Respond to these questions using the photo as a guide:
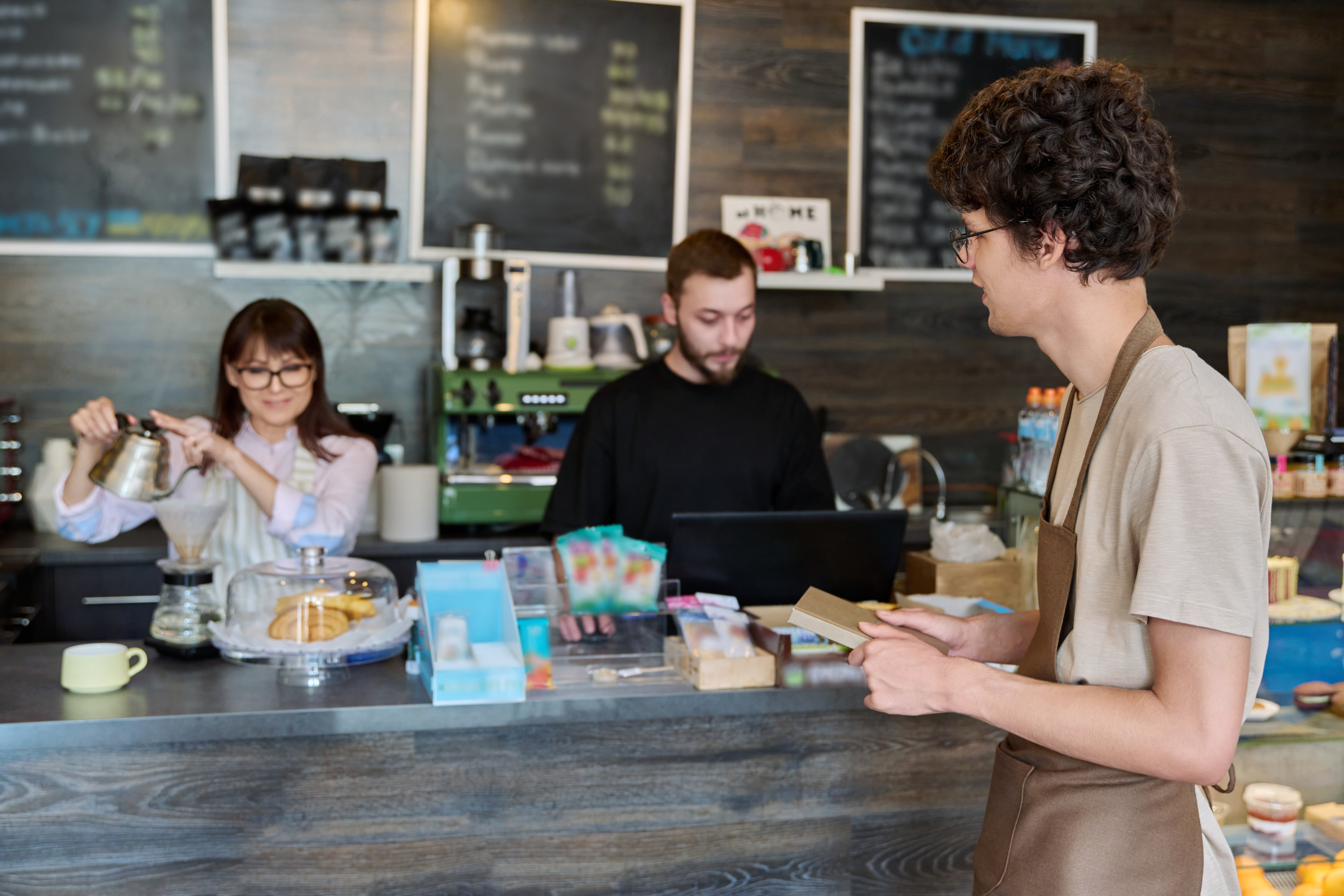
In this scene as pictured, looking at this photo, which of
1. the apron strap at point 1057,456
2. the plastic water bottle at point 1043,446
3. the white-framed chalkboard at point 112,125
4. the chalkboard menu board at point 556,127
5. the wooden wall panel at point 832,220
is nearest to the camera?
the apron strap at point 1057,456

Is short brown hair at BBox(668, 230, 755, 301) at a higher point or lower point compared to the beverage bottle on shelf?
higher

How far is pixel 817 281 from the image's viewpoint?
3.86 metres

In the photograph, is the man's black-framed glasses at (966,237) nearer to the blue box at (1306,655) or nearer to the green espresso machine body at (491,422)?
the blue box at (1306,655)

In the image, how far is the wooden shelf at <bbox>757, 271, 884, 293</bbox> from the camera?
3.85 m

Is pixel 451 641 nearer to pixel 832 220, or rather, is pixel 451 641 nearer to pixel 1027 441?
pixel 1027 441

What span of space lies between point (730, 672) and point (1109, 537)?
848 mm

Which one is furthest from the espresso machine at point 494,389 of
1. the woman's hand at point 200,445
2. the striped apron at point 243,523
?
the woman's hand at point 200,445

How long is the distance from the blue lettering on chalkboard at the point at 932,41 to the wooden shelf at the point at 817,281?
2.94 ft

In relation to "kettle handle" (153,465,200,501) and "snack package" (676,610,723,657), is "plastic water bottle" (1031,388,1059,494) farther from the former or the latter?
"kettle handle" (153,465,200,501)

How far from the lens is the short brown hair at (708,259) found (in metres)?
2.69

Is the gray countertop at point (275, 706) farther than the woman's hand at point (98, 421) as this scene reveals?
No

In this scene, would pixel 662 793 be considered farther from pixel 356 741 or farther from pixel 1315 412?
pixel 1315 412

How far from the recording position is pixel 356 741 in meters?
1.87

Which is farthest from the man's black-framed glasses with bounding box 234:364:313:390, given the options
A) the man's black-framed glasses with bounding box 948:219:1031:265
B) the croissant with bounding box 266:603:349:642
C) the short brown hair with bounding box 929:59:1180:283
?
the short brown hair with bounding box 929:59:1180:283
